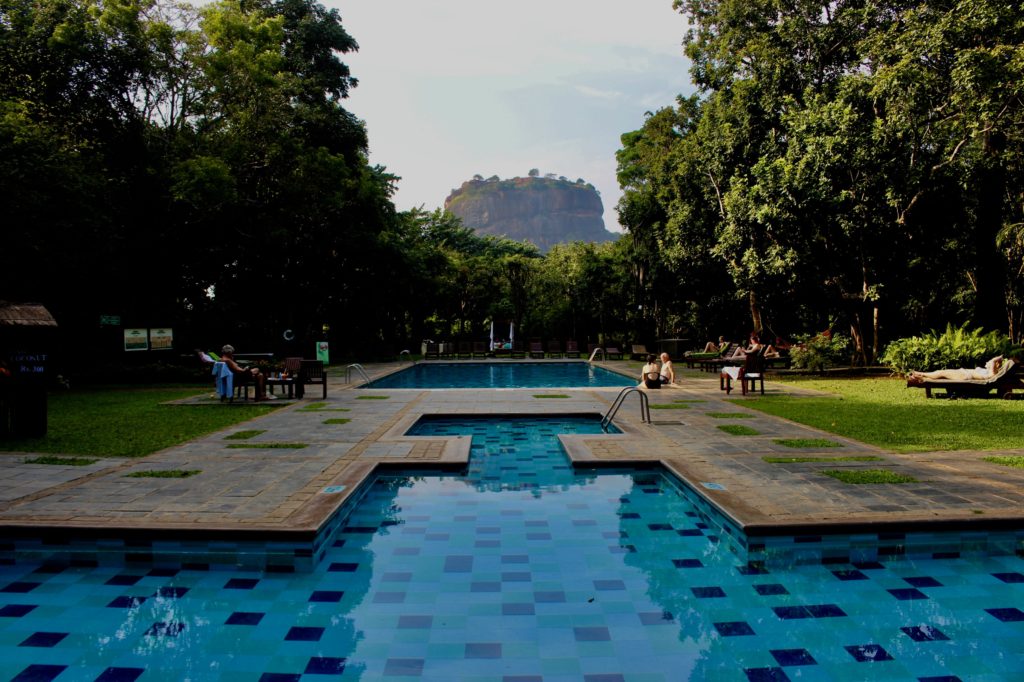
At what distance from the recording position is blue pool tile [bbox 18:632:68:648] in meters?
3.50

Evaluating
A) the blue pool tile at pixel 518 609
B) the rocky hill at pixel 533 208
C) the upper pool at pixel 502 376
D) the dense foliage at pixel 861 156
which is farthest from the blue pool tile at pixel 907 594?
the rocky hill at pixel 533 208

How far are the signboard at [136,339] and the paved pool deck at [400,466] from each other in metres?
11.1

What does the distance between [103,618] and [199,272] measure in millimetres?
22358

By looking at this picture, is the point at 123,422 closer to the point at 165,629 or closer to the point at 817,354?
the point at 165,629

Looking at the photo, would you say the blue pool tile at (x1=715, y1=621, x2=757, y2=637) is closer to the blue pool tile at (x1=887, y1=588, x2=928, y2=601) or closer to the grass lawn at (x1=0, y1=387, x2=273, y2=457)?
the blue pool tile at (x1=887, y1=588, x2=928, y2=601)

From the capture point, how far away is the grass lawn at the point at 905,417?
7961 millimetres

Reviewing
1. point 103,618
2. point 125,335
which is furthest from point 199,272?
point 103,618

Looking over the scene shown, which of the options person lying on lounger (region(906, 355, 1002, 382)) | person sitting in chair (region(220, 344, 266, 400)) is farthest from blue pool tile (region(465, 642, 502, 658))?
person lying on lounger (region(906, 355, 1002, 382))

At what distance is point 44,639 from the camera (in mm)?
3561

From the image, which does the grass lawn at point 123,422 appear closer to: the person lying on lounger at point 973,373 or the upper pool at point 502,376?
the upper pool at point 502,376

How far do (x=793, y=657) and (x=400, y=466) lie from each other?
15.2 ft

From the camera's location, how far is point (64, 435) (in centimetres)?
879

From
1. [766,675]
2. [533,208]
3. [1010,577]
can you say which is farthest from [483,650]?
[533,208]

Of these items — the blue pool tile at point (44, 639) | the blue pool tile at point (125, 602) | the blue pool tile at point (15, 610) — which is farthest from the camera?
the blue pool tile at point (125, 602)
